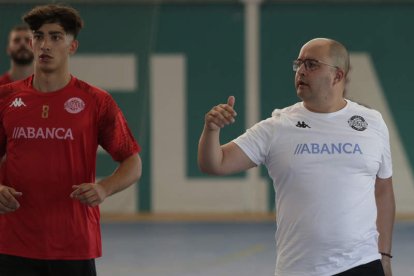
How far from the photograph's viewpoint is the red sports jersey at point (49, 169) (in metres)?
3.83

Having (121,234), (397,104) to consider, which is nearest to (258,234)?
(121,234)

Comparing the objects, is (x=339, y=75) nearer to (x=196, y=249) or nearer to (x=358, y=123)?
(x=358, y=123)

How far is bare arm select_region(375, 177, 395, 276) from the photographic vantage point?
404cm

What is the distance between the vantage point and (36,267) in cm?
386

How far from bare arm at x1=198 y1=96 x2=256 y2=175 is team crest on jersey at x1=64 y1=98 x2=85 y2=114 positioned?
577 millimetres

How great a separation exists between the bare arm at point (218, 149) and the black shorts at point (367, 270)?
61cm

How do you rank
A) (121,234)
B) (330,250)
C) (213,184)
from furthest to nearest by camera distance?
(213,184) < (121,234) < (330,250)

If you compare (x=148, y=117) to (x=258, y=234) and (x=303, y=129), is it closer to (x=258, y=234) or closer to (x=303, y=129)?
(x=258, y=234)

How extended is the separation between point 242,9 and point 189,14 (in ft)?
2.45

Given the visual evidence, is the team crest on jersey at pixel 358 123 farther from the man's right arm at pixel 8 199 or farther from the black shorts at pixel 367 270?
the man's right arm at pixel 8 199

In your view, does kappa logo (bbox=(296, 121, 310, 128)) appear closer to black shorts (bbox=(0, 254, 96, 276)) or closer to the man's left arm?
the man's left arm

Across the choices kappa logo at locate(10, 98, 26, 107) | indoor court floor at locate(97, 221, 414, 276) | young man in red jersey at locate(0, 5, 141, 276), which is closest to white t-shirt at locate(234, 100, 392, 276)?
young man in red jersey at locate(0, 5, 141, 276)

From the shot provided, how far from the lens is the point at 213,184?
41.2 feet

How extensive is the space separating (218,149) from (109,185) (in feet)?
1.64
